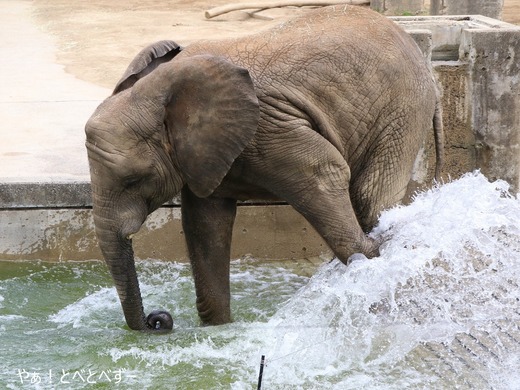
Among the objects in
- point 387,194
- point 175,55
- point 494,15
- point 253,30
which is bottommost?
point 253,30

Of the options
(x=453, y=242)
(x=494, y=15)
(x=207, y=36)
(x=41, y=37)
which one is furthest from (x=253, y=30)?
(x=453, y=242)

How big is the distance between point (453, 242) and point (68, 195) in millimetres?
2851

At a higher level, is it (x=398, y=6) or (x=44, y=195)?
(x=44, y=195)

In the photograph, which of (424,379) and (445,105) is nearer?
(424,379)

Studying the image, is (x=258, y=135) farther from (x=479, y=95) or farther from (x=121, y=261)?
(x=479, y=95)

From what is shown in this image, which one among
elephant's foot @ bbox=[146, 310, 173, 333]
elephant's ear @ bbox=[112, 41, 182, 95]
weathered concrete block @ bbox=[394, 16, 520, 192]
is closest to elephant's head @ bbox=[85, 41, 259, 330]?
elephant's ear @ bbox=[112, 41, 182, 95]

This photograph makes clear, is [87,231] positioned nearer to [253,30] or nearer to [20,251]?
[20,251]

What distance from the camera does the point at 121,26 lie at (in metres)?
16.8

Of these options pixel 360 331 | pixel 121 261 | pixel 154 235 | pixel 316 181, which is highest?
pixel 316 181

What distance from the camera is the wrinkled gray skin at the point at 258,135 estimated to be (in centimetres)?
526

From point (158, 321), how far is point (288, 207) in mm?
1946

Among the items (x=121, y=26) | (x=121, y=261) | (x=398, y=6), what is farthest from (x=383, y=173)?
(x=398, y=6)

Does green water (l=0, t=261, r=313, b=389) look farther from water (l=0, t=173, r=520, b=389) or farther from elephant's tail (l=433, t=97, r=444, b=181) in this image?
elephant's tail (l=433, t=97, r=444, b=181)

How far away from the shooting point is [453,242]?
618cm
